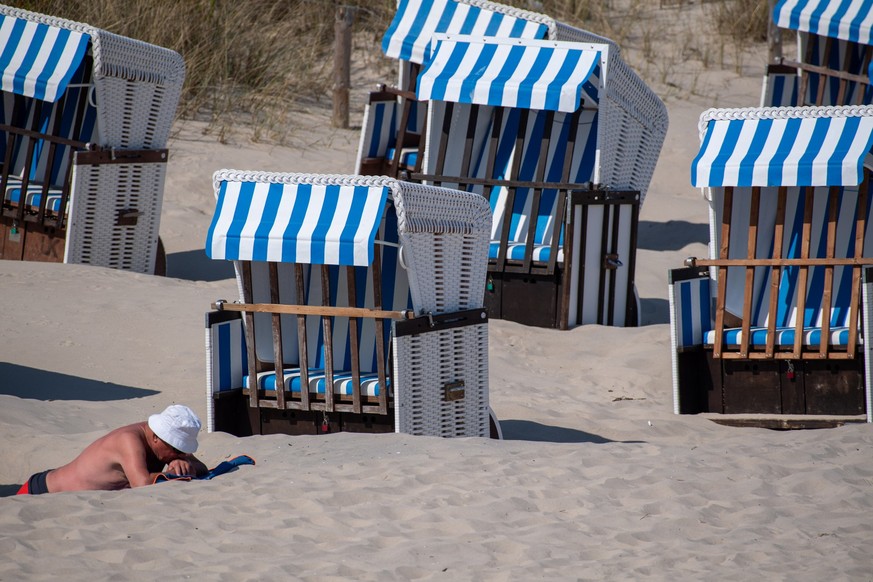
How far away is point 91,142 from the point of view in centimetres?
910

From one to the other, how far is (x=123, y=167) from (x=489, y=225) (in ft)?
13.3

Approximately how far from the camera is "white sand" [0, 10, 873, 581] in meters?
4.24

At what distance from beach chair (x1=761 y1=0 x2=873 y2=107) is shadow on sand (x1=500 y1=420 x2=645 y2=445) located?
6.92 m

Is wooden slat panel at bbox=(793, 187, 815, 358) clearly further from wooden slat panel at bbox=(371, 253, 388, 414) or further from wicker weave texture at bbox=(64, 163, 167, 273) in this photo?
wicker weave texture at bbox=(64, 163, 167, 273)

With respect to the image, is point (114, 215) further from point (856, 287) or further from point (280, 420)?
point (856, 287)

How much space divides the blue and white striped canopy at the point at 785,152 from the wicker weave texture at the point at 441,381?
1.80 m

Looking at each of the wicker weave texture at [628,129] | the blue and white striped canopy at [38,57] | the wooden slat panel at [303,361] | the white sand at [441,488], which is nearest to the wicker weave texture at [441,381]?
the white sand at [441,488]

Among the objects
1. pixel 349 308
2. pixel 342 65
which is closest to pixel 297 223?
pixel 349 308

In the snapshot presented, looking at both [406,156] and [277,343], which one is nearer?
[277,343]

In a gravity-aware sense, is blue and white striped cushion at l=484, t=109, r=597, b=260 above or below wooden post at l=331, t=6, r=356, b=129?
below

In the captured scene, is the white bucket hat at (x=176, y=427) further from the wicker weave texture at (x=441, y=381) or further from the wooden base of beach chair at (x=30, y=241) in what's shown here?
the wooden base of beach chair at (x=30, y=241)

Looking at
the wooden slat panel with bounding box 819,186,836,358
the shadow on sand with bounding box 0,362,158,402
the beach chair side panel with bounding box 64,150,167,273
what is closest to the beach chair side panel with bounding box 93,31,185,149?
the beach chair side panel with bounding box 64,150,167,273

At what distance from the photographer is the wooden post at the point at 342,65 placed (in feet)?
45.1

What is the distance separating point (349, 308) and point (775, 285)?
8.64ft
